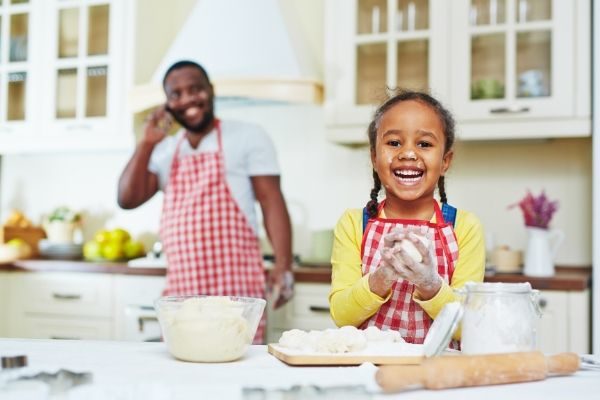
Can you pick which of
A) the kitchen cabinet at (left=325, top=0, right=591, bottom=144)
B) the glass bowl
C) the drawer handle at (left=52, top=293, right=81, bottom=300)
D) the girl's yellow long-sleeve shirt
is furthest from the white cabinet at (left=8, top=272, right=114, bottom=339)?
the glass bowl

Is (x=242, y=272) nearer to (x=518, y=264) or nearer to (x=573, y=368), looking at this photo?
(x=518, y=264)

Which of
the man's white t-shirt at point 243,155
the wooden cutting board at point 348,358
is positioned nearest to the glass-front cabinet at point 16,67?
the man's white t-shirt at point 243,155

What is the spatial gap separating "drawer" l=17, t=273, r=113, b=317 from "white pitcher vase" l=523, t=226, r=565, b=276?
5.12 ft

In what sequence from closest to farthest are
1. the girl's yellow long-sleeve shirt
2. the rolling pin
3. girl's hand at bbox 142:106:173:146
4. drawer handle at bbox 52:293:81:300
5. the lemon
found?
the rolling pin, the girl's yellow long-sleeve shirt, girl's hand at bbox 142:106:173:146, drawer handle at bbox 52:293:81:300, the lemon

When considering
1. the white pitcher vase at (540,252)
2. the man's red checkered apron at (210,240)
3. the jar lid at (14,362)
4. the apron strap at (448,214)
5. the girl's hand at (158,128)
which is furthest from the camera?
the white pitcher vase at (540,252)

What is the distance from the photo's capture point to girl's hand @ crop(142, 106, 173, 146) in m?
2.42

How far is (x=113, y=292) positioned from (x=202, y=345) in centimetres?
198

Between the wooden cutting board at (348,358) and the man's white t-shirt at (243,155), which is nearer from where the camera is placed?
the wooden cutting board at (348,358)

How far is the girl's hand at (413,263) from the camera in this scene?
39.6 inches

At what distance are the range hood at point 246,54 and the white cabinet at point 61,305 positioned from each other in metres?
0.73

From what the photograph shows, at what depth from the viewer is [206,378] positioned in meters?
0.89

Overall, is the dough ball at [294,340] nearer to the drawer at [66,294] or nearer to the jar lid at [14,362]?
the jar lid at [14,362]

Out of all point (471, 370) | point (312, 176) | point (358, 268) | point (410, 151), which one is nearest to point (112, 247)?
point (312, 176)

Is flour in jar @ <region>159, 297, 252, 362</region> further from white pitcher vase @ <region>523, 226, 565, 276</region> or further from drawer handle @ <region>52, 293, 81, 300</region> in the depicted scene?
drawer handle @ <region>52, 293, 81, 300</region>
